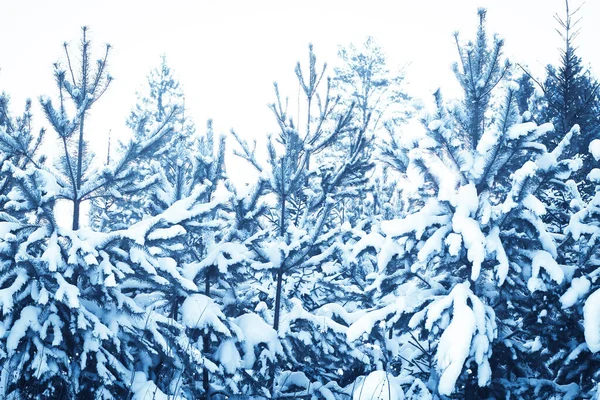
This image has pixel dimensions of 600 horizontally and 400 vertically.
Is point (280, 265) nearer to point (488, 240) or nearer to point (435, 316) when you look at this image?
point (435, 316)

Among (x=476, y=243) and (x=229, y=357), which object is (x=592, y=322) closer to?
(x=476, y=243)

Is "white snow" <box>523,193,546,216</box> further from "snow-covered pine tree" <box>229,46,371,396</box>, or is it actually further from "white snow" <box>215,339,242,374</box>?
"white snow" <box>215,339,242,374</box>

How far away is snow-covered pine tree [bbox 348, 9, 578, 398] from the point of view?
14.8 ft

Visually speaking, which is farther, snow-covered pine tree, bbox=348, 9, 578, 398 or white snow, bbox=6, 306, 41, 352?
snow-covered pine tree, bbox=348, 9, 578, 398

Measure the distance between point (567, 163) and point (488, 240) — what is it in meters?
1.31

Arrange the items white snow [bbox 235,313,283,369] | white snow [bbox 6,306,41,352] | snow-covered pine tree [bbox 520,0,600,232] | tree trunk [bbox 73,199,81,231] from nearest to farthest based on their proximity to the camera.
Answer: white snow [bbox 6,306,41,352] < tree trunk [bbox 73,199,81,231] < white snow [bbox 235,313,283,369] < snow-covered pine tree [bbox 520,0,600,232]

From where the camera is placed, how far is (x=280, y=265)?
19.9 ft

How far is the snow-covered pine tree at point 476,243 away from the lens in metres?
4.52

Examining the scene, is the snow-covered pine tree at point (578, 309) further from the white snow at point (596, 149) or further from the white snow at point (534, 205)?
the white snow at point (534, 205)

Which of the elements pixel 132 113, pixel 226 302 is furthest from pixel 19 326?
pixel 132 113

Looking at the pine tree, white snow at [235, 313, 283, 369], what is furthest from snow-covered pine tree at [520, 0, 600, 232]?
white snow at [235, 313, 283, 369]

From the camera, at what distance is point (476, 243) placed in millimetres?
4434

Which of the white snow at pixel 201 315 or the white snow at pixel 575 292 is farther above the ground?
the white snow at pixel 575 292

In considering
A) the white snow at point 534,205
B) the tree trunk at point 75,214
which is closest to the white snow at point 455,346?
the white snow at point 534,205
